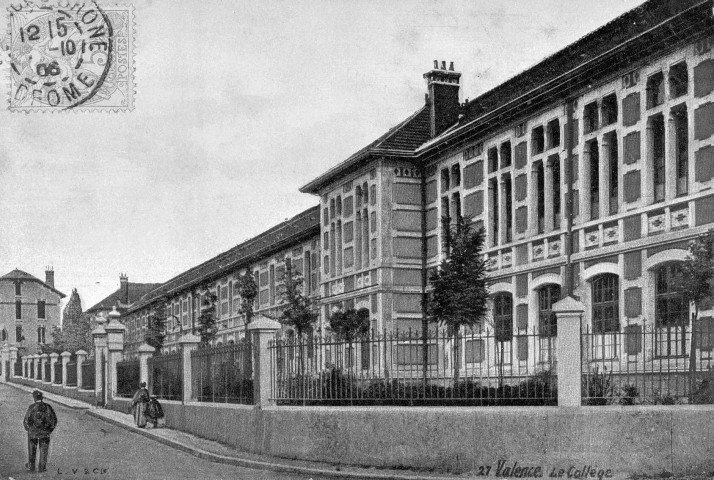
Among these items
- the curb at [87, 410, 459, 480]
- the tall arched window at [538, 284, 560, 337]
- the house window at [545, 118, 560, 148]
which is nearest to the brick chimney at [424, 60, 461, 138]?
the house window at [545, 118, 560, 148]

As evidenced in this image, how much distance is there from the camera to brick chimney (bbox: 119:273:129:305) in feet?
325

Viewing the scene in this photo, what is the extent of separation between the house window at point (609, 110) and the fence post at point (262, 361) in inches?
384

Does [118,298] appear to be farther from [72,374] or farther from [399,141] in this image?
[399,141]

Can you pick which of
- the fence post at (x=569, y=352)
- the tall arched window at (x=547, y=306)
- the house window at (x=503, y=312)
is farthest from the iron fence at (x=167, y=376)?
the fence post at (x=569, y=352)

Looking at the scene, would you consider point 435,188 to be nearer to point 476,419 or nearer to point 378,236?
point 378,236

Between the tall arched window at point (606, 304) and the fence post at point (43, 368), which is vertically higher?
the tall arched window at point (606, 304)

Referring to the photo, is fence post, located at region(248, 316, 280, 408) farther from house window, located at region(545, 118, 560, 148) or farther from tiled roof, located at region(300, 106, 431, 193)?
tiled roof, located at region(300, 106, 431, 193)

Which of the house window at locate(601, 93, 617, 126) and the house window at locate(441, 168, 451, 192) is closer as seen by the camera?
the house window at locate(601, 93, 617, 126)

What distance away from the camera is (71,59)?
18.2 meters

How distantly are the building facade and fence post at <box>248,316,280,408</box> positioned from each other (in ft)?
13.3

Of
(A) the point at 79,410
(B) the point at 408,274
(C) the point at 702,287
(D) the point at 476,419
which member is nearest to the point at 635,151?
(C) the point at 702,287

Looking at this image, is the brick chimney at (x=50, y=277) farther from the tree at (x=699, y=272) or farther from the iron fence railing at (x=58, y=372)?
the tree at (x=699, y=272)

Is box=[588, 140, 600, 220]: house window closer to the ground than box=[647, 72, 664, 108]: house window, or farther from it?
closer to the ground

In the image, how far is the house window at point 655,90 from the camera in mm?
21641
